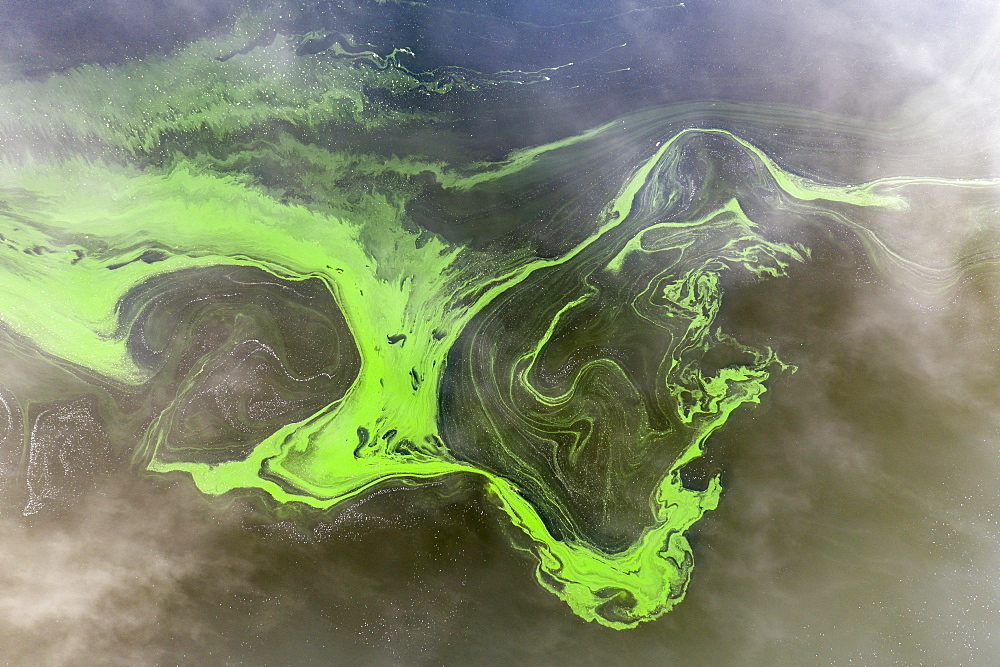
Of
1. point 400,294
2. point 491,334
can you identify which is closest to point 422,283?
point 400,294

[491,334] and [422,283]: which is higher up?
[422,283]

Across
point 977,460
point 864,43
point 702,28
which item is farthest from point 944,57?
point 977,460

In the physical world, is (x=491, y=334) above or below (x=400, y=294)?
below

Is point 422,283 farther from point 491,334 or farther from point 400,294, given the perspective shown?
point 491,334

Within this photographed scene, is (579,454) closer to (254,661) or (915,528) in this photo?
(915,528)
